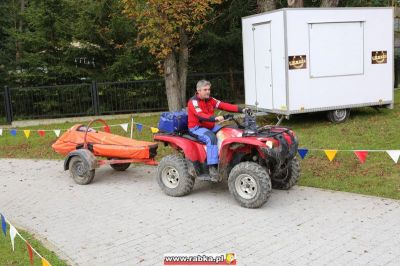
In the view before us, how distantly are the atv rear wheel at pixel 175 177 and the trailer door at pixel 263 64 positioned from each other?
515 centimetres

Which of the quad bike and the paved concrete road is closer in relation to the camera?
the paved concrete road

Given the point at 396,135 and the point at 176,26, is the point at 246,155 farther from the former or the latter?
the point at 176,26

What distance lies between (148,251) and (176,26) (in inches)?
350

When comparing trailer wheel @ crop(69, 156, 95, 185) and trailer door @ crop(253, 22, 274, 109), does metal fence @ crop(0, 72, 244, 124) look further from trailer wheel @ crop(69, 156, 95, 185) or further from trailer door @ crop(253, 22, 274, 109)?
trailer wheel @ crop(69, 156, 95, 185)

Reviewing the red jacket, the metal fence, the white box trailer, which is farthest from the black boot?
the metal fence

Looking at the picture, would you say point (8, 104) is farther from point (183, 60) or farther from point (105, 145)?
point (105, 145)

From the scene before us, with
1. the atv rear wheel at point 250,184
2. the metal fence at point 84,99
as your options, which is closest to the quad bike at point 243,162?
the atv rear wheel at point 250,184

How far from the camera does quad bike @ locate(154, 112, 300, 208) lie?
670cm

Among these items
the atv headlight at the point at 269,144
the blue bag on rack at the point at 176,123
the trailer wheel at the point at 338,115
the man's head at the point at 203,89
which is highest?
the man's head at the point at 203,89

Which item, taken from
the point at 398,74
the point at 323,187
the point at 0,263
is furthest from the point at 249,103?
the point at 398,74

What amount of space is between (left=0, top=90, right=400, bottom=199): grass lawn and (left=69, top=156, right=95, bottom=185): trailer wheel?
2.22m

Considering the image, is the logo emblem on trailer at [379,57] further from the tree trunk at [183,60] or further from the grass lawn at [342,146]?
the tree trunk at [183,60]

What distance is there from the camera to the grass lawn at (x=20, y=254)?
545 centimetres

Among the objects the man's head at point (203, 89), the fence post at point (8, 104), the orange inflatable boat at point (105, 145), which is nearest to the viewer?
the man's head at point (203, 89)
